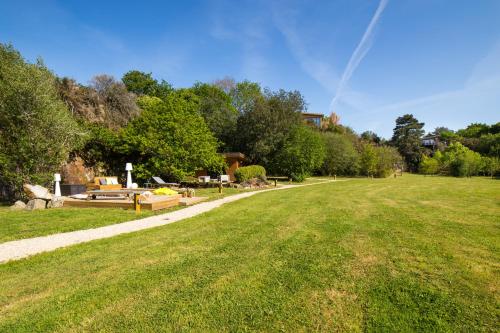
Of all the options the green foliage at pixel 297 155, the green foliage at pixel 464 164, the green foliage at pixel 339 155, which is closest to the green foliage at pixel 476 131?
the green foliage at pixel 464 164

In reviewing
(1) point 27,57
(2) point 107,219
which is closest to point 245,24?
(1) point 27,57

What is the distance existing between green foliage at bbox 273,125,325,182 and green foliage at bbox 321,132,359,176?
8.36 metres

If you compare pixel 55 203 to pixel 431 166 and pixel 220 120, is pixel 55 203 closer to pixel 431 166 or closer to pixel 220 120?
pixel 220 120

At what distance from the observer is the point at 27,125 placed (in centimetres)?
1109

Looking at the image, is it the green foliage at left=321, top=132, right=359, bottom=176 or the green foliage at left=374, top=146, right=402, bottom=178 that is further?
the green foliage at left=374, top=146, right=402, bottom=178

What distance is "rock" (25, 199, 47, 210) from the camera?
9.44m

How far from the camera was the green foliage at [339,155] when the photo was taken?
33781mm

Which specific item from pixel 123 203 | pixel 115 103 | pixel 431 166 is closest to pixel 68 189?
pixel 123 203

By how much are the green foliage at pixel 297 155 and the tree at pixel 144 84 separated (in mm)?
22573

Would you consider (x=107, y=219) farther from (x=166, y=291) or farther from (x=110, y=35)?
(x=110, y=35)

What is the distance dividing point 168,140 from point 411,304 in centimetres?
1575

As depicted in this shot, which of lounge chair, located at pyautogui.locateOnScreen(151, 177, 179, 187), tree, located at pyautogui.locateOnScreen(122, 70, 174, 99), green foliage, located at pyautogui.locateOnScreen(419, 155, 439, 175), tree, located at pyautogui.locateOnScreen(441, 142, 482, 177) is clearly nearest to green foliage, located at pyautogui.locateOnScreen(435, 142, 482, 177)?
tree, located at pyautogui.locateOnScreen(441, 142, 482, 177)

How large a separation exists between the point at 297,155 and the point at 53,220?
65.7ft

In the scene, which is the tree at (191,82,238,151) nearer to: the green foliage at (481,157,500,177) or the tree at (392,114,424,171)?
the green foliage at (481,157,500,177)
